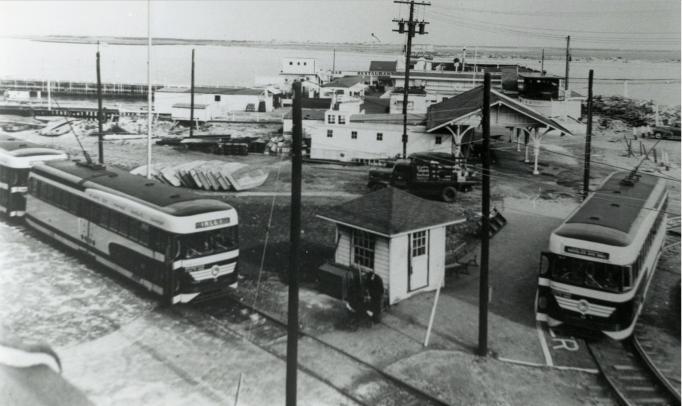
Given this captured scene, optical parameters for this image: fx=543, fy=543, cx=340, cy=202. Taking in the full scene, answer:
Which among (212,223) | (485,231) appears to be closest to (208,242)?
(212,223)

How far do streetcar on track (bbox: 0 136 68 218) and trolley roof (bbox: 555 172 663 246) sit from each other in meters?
16.8

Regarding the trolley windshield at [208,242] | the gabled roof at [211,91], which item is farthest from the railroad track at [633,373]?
the gabled roof at [211,91]

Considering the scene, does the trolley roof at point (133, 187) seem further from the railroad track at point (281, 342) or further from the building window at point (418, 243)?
the building window at point (418, 243)

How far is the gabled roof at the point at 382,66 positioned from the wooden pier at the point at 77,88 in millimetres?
32804

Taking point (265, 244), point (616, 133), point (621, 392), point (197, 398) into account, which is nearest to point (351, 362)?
point (197, 398)

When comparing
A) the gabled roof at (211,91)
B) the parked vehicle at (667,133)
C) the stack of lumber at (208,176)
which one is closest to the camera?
the stack of lumber at (208,176)

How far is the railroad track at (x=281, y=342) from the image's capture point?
10641 mm

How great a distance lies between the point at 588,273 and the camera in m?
12.8

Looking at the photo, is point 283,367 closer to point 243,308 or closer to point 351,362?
point 351,362

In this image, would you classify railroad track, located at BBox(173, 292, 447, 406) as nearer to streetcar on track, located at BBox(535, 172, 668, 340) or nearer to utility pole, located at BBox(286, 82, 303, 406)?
utility pole, located at BBox(286, 82, 303, 406)

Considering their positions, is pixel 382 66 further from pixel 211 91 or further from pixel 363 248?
pixel 363 248

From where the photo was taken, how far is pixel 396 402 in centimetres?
1048

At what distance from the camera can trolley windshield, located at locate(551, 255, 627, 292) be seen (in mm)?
12453

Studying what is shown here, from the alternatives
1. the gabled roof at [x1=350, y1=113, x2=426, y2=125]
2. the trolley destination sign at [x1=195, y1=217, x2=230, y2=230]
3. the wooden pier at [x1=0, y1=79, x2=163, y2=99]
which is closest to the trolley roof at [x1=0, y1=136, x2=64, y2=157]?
the trolley destination sign at [x1=195, y1=217, x2=230, y2=230]
